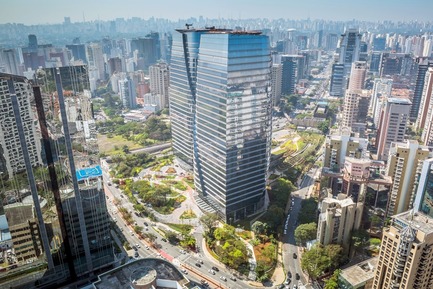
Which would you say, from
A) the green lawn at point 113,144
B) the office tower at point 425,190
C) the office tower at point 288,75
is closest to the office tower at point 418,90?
the office tower at point 288,75

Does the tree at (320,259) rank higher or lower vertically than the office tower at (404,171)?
lower

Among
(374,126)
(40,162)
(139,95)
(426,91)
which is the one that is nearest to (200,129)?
(40,162)

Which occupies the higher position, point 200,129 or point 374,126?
point 200,129

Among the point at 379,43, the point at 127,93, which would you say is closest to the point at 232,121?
the point at 127,93

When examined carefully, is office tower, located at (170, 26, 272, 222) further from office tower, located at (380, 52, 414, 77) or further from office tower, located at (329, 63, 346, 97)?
office tower, located at (380, 52, 414, 77)

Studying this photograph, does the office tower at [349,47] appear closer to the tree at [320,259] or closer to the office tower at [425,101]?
the office tower at [425,101]

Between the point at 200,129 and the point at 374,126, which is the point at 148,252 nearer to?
the point at 200,129

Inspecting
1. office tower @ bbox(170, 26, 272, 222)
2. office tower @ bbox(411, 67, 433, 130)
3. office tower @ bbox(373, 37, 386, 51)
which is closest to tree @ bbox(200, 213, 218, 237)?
office tower @ bbox(170, 26, 272, 222)
